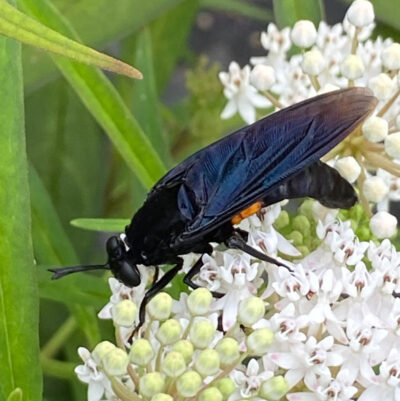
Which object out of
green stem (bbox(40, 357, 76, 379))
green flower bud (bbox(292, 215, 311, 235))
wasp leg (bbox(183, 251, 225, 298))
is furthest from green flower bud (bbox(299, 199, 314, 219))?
green stem (bbox(40, 357, 76, 379))

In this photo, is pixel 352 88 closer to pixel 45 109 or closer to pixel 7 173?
pixel 7 173

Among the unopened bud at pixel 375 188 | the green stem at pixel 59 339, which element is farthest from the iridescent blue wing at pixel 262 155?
the green stem at pixel 59 339

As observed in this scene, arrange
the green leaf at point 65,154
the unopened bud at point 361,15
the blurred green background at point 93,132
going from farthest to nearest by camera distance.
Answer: the green leaf at point 65,154 → the blurred green background at point 93,132 → the unopened bud at point 361,15

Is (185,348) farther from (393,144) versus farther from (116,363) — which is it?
(393,144)

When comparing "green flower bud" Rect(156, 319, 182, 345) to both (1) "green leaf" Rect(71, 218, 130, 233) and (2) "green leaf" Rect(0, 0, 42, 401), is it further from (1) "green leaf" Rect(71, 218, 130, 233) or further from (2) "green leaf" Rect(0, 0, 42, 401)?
(1) "green leaf" Rect(71, 218, 130, 233)

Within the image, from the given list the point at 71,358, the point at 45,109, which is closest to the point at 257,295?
the point at 71,358

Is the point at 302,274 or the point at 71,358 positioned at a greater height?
the point at 302,274

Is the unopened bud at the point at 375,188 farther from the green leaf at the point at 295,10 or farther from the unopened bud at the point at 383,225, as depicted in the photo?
the green leaf at the point at 295,10

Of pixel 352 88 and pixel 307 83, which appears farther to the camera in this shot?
pixel 307 83
